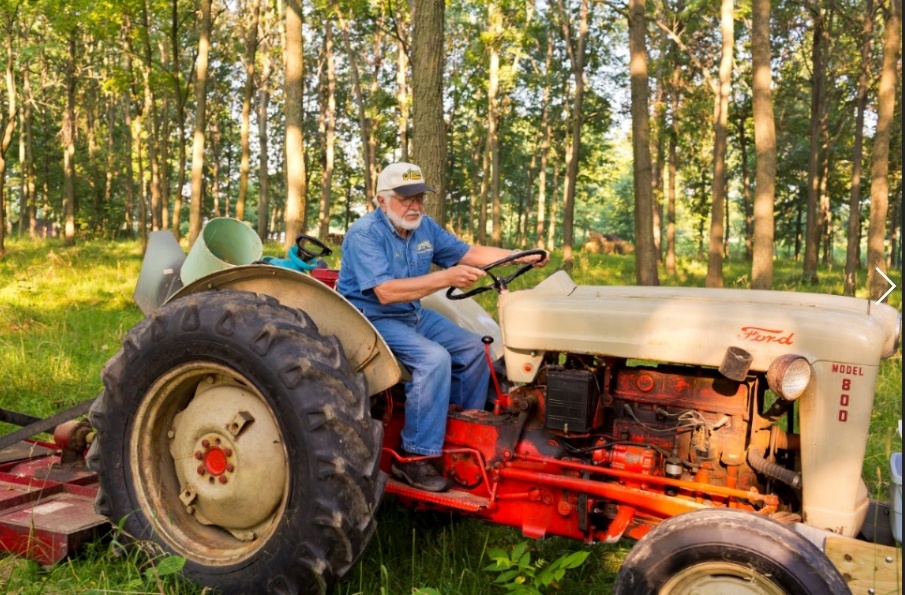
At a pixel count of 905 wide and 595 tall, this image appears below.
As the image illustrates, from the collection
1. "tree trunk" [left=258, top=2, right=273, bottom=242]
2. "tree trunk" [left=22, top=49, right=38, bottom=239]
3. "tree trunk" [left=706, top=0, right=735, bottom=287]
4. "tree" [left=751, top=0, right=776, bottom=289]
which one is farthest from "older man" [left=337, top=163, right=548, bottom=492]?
"tree trunk" [left=22, top=49, right=38, bottom=239]

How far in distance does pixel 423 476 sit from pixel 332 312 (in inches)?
32.1

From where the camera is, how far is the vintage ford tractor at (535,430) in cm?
258

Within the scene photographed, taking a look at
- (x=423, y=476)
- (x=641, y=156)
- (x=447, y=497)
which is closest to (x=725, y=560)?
(x=447, y=497)

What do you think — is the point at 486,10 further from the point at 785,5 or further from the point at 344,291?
the point at 344,291

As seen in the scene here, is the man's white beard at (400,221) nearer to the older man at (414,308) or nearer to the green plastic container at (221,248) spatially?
the older man at (414,308)

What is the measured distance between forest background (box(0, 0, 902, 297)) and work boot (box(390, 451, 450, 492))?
3.30 metres

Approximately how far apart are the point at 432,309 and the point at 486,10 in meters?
19.4

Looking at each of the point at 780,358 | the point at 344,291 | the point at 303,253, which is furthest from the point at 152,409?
the point at 780,358

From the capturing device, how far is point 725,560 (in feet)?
7.66

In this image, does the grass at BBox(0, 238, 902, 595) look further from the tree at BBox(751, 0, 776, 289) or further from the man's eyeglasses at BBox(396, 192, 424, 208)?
the tree at BBox(751, 0, 776, 289)

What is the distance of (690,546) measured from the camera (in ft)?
7.79

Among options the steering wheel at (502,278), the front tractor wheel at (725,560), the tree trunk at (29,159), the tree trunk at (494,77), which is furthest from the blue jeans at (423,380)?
the tree trunk at (29,159)

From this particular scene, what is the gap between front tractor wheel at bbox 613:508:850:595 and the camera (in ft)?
7.35

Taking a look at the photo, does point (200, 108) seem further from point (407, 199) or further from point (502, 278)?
point (502, 278)
